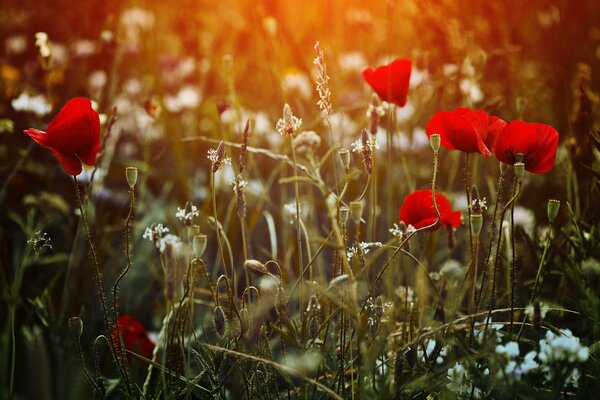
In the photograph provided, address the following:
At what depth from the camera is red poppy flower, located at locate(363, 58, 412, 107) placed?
121 cm

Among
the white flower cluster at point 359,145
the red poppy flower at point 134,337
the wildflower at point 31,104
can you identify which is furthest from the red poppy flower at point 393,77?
the wildflower at point 31,104

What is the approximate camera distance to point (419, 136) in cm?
232

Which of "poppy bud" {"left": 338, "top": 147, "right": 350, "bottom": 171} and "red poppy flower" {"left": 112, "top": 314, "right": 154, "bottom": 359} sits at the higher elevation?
"poppy bud" {"left": 338, "top": 147, "right": 350, "bottom": 171}

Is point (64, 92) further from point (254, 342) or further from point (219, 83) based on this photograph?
Result: point (254, 342)

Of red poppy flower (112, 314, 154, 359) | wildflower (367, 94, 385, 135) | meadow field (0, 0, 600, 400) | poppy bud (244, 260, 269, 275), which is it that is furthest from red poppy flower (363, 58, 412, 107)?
red poppy flower (112, 314, 154, 359)

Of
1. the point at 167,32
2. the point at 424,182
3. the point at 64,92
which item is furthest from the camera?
the point at 167,32

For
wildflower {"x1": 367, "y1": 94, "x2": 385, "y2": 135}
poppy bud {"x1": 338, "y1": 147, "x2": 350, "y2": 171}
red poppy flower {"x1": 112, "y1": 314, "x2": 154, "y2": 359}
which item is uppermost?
wildflower {"x1": 367, "y1": 94, "x2": 385, "y2": 135}

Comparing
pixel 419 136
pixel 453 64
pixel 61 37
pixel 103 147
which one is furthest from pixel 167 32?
pixel 103 147

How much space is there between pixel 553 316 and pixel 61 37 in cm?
248

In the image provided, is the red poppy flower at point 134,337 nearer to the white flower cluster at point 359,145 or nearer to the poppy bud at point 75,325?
the poppy bud at point 75,325

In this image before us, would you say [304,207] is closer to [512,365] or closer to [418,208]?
[418,208]

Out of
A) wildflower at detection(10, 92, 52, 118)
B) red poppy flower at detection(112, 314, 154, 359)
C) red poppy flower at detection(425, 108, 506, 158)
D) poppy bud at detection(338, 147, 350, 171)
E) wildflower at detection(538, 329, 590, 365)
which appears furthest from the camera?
wildflower at detection(10, 92, 52, 118)

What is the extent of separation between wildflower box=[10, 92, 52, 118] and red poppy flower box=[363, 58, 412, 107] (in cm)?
80

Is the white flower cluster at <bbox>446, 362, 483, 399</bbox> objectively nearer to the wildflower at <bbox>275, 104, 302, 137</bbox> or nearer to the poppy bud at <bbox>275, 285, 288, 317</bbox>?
the poppy bud at <bbox>275, 285, 288, 317</bbox>
